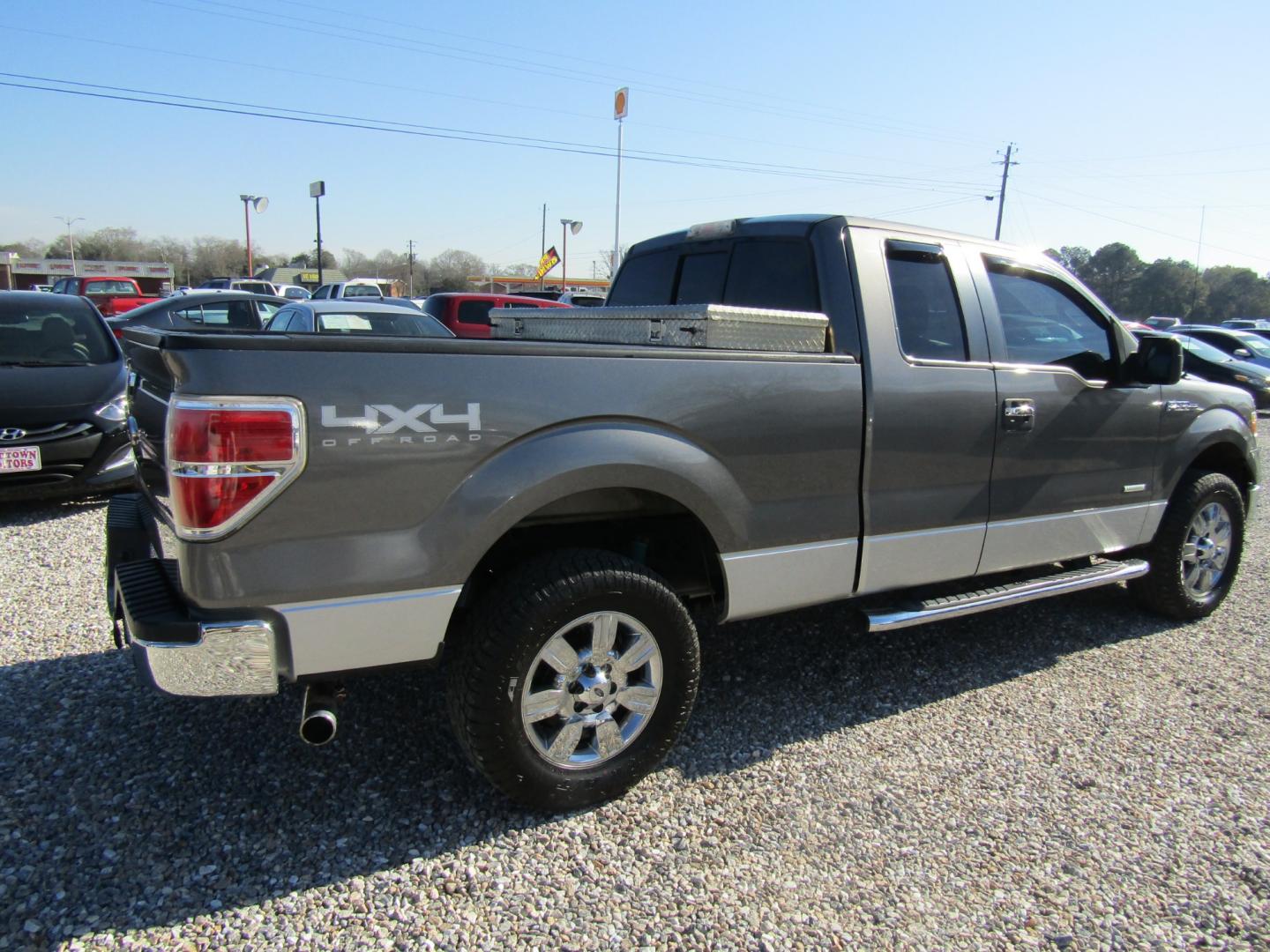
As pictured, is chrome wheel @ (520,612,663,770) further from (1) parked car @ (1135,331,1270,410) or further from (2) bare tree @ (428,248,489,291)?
(2) bare tree @ (428,248,489,291)

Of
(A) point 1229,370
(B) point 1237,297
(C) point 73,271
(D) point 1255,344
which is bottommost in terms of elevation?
(A) point 1229,370

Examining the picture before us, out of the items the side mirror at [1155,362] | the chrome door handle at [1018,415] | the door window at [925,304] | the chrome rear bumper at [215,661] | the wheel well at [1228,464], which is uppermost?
the door window at [925,304]

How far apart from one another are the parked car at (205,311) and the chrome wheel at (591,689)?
10.5m

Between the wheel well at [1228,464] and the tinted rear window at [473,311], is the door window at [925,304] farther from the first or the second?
the tinted rear window at [473,311]

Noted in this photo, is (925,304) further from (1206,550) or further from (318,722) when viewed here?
(318,722)

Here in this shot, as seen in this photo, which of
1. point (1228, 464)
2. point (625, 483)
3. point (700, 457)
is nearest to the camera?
point (625, 483)

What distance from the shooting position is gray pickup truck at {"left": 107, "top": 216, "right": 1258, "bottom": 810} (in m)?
2.21

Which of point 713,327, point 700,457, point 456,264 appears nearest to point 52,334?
point 713,327

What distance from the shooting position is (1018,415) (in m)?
3.65

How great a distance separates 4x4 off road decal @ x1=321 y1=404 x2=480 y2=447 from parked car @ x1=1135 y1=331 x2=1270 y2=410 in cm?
1805

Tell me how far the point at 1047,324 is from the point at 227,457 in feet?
11.8

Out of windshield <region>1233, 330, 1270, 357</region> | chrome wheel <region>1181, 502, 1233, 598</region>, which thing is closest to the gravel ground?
chrome wheel <region>1181, 502, 1233, 598</region>

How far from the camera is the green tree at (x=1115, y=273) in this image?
65562 millimetres

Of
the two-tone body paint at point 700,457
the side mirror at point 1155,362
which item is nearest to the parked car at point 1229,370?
the side mirror at point 1155,362
